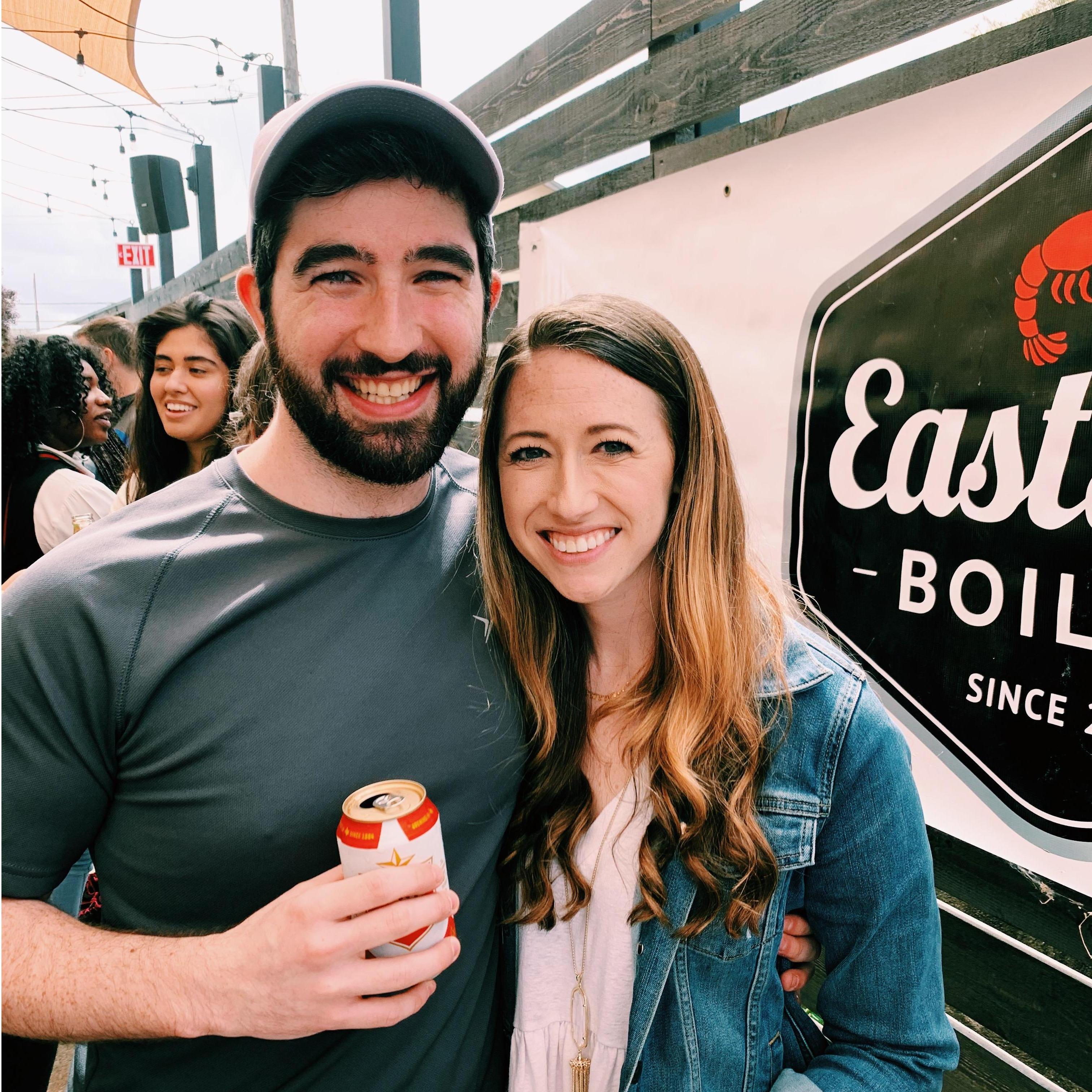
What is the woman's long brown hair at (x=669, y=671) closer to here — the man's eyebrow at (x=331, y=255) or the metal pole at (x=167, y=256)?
the man's eyebrow at (x=331, y=255)

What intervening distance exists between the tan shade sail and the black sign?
2.70 metres

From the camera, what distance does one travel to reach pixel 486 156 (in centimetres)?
120

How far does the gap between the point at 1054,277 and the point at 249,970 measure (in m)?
1.70

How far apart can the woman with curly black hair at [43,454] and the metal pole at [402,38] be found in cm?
202

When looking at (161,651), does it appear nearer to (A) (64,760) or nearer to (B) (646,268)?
(A) (64,760)

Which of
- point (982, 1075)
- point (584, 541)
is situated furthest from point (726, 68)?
point (982, 1075)

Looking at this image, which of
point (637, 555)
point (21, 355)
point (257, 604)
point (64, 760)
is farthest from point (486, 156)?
point (21, 355)

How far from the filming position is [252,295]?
1261 mm

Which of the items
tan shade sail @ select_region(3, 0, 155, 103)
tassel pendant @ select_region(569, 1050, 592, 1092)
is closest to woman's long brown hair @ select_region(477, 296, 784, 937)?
tassel pendant @ select_region(569, 1050, 592, 1092)

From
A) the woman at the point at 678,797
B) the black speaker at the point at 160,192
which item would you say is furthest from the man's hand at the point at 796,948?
the black speaker at the point at 160,192

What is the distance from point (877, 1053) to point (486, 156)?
1.55 meters

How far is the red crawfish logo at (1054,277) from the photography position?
1.27 m

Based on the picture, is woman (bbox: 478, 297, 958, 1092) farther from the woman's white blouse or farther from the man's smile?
the man's smile

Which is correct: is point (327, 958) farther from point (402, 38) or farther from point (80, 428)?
point (402, 38)
